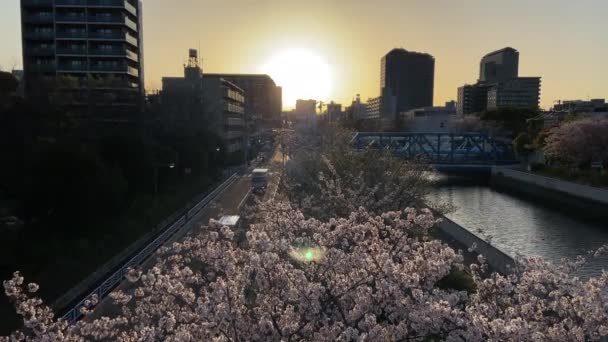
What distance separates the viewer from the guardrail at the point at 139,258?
10.0 metres

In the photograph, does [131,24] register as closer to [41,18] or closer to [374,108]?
[41,18]

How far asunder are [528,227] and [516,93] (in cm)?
9117

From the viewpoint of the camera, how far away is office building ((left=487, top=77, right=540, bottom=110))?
10394 cm

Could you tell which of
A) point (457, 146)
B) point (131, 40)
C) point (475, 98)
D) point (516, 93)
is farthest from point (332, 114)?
point (131, 40)

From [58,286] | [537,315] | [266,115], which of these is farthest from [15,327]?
[266,115]

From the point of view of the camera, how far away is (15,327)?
31.4 feet

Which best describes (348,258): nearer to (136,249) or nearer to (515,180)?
(136,249)

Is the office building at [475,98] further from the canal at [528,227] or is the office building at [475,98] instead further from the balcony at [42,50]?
the balcony at [42,50]

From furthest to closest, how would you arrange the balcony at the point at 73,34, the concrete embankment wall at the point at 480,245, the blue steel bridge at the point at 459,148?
1. the blue steel bridge at the point at 459,148
2. the balcony at the point at 73,34
3. the concrete embankment wall at the point at 480,245

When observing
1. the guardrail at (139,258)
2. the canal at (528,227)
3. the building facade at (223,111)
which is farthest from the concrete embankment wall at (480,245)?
the building facade at (223,111)

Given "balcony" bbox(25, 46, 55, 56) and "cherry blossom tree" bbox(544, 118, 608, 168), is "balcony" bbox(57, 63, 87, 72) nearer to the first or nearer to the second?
"balcony" bbox(25, 46, 55, 56)

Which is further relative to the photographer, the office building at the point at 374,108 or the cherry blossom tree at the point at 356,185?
the office building at the point at 374,108

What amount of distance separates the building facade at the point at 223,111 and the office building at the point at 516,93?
2806 inches

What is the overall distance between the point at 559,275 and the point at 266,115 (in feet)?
391
